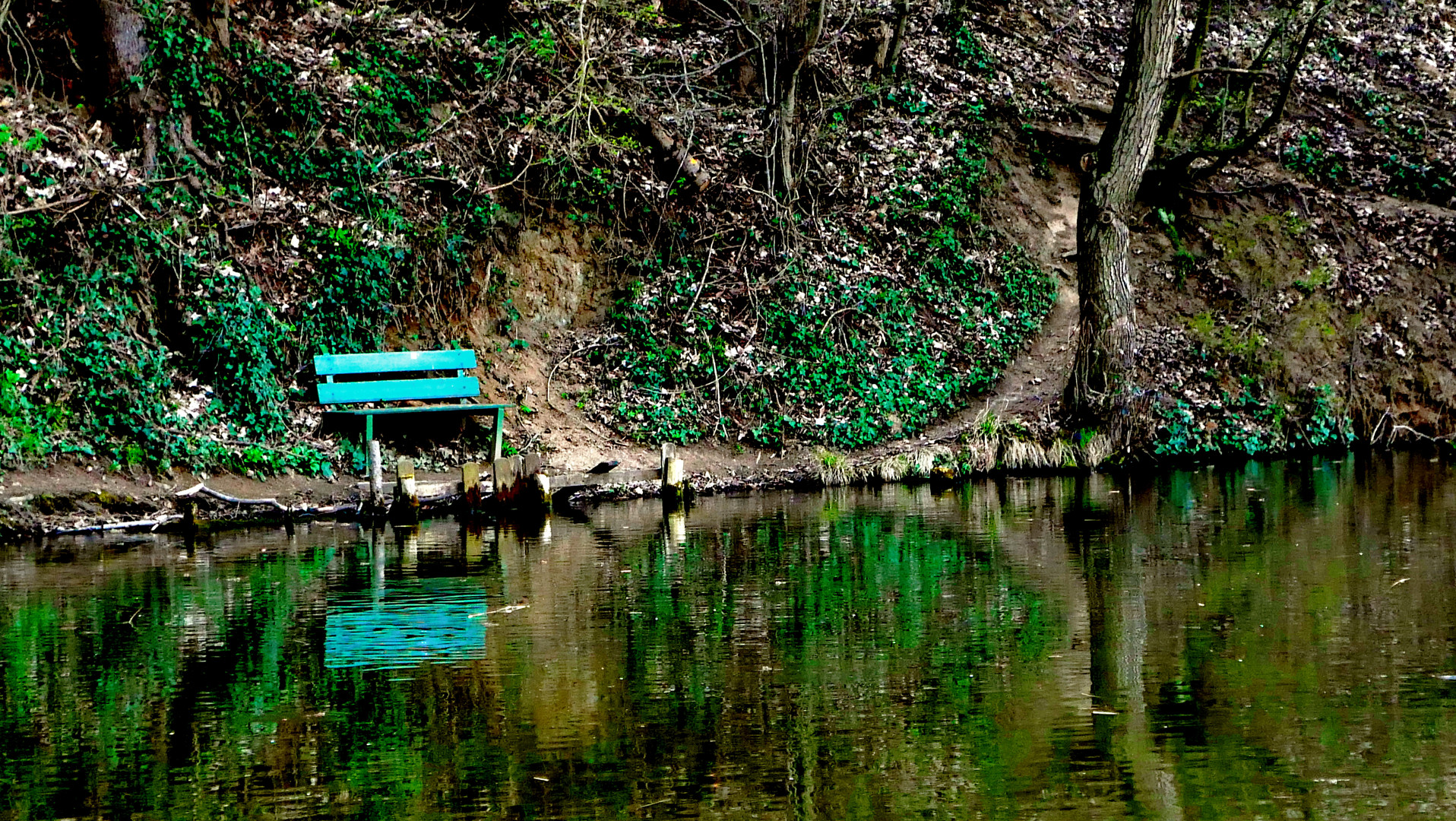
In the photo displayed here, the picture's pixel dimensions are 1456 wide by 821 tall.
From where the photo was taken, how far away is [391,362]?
15.1 m

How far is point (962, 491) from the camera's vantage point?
605 inches

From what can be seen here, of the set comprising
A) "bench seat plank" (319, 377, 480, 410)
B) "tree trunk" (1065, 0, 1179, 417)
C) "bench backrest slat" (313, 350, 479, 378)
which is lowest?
"bench seat plank" (319, 377, 480, 410)

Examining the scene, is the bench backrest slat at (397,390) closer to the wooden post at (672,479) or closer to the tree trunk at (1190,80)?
the wooden post at (672,479)

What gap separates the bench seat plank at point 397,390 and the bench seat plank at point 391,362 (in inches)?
5.5

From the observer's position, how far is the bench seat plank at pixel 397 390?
48.3 ft

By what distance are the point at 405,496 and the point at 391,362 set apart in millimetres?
2449

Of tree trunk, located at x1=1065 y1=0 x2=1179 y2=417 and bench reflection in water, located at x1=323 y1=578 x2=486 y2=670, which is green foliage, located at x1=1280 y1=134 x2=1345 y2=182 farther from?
bench reflection in water, located at x1=323 y1=578 x2=486 y2=670

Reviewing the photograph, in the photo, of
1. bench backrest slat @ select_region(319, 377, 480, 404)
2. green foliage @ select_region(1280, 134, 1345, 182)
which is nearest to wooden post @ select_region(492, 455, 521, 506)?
bench backrest slat @ select_region(319, 377, 480, 404)

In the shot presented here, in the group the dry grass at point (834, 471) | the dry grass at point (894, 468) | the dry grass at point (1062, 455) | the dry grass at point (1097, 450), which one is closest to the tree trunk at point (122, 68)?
the dry grass at point (834, 471)

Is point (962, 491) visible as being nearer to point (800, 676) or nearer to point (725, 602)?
point (725, 602)

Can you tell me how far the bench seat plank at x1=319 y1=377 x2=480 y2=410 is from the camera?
1474cm

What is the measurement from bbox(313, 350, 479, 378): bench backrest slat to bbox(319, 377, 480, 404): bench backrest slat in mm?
66

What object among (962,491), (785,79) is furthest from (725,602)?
(785,79)

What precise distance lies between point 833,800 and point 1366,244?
18.3 meters
